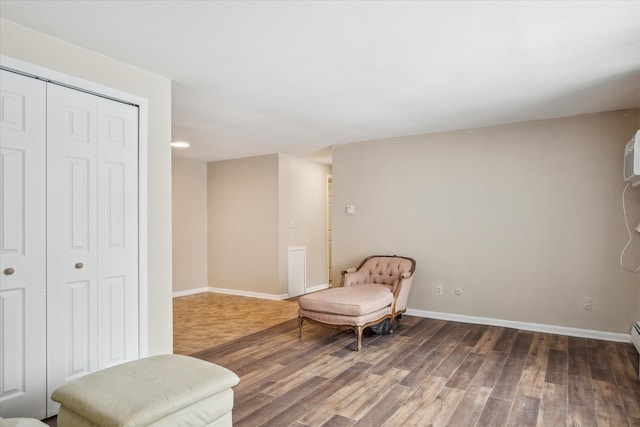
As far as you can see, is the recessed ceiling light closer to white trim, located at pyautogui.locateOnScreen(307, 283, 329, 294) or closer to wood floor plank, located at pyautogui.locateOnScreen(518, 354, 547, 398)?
white trim, located at pyautogui.locateOnScreen(307, 283, 329, 294)

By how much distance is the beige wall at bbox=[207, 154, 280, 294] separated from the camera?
253 inches

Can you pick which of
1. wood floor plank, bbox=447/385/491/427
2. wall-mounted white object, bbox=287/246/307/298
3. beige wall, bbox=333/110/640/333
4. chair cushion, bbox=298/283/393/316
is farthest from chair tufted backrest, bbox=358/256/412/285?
wood floor plank, bbox=447/385/491/427

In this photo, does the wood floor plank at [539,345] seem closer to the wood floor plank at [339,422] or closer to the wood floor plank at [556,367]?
the wood floor plank at [556,367]

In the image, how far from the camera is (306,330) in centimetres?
454

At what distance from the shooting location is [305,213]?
695cm

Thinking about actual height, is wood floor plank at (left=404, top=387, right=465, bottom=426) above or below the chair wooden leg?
below

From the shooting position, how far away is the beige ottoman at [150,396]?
1658mm

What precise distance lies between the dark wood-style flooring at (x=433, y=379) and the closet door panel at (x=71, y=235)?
3.75 ft

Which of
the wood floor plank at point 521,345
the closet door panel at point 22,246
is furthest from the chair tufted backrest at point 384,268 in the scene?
the closet door panel at point 22,246

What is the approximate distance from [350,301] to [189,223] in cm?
400

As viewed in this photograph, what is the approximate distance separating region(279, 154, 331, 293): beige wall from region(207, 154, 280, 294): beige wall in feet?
0.52

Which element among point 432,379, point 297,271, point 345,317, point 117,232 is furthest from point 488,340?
point 117,232

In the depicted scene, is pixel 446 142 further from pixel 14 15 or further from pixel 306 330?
pixel 14 15

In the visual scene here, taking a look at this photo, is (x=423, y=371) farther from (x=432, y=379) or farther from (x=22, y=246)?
(x=22, y=246)
